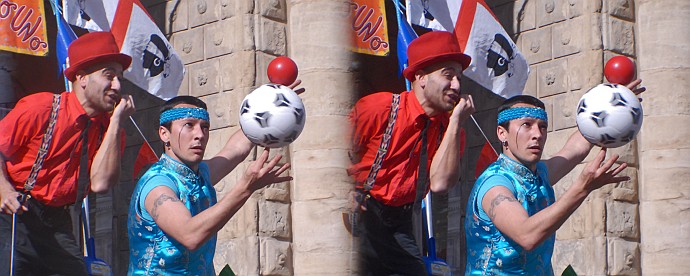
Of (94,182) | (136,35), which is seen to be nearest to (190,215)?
(94,182)

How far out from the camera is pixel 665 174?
39.6 feet

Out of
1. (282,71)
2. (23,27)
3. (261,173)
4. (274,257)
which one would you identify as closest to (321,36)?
(274,257)

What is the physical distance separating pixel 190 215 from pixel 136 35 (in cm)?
330

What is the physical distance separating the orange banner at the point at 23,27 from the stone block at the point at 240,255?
1.95m

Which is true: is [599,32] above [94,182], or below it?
above

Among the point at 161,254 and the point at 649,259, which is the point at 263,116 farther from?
the point at 649,259

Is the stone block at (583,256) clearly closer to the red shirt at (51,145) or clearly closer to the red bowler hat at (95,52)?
the red shirt at (51,145)

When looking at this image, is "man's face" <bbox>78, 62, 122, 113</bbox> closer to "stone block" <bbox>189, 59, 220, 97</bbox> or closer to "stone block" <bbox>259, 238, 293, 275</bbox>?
"stone block" <bbox>259, 238, 293, 275</bbox>

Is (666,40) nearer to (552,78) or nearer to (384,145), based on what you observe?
(552,78)

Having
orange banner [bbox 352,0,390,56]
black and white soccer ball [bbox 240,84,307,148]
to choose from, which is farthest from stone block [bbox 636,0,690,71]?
black and white soccer ball [bbox 240,84,307,148]

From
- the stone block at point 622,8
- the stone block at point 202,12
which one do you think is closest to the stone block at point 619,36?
the stone block at point 622,8

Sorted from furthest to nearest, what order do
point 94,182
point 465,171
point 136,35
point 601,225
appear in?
point 465,171, point 601,225, point 136,35, point 94,182

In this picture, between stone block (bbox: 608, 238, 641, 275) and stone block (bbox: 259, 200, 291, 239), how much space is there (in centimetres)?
264

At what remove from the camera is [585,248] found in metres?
11.9
